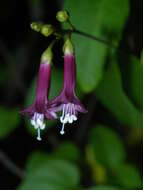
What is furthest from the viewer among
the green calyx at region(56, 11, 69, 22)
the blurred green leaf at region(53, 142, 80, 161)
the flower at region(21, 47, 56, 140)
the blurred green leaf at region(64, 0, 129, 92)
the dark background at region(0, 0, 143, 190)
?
the dark background at region(0, 0, 143, 190)

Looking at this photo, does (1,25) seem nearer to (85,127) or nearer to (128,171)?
(85,127)

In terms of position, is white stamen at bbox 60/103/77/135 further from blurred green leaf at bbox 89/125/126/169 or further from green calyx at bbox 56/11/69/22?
blurred green leaf at bbox 89/125/126/169

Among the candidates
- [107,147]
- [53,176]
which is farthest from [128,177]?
[53,176]

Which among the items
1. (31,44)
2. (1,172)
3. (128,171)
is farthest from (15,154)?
(128,171)

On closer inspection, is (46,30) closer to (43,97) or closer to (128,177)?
(43,97)

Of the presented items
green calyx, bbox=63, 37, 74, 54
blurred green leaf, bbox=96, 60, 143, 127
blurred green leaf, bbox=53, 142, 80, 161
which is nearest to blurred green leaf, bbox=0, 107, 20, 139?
blurred green leaf, bbox=53, 142, 80, 161

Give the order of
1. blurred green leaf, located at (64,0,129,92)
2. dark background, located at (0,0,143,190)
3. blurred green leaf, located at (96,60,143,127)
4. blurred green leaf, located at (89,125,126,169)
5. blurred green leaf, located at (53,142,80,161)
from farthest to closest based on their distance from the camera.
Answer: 1. dark background, located at (0,0,143,190)
2. blurred green leaf, located at (53,142,80,161)
3. blurred green leaf, located at (89,125,126,169)
4. blurred green leaf, located at (96,60,143,127)
5. blurred green leaf, located at (64,0,129,92)
